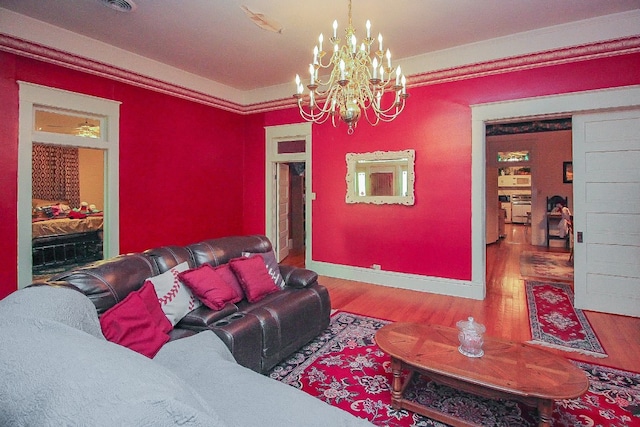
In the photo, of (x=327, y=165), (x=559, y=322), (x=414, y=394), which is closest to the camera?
(x=414, y=394)

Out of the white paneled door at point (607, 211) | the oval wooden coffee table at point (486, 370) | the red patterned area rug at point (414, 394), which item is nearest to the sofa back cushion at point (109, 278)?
the red patterned area rug at point (414, 394)

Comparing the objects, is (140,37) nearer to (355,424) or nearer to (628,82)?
(355,424)

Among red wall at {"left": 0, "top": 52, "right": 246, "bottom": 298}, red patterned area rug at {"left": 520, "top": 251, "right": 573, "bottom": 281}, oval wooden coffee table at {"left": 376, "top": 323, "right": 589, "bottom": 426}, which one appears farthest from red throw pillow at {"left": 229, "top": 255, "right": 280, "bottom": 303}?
red patterned area rug at {"left": 520, "top": 251, "right": 573, "bottom": 281}

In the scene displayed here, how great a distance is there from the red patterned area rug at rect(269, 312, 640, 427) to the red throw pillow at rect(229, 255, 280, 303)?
590mm

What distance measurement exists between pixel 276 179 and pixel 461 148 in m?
3.23

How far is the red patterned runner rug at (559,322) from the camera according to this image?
119 inches

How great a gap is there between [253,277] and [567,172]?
866 cm

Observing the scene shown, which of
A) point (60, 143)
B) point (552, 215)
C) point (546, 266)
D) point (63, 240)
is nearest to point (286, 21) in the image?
point (60, 143)

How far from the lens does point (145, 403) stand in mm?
590

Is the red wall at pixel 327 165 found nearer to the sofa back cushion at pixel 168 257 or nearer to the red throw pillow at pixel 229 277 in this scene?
the sofa back cushion at pixel 168 257

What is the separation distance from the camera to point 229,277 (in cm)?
288

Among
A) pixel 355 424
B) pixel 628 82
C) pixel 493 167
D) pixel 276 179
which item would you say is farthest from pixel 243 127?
pixel 493 167

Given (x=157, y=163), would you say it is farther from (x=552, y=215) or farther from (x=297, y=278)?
(x=552, y=215)

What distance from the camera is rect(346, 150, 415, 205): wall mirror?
4.83 m
